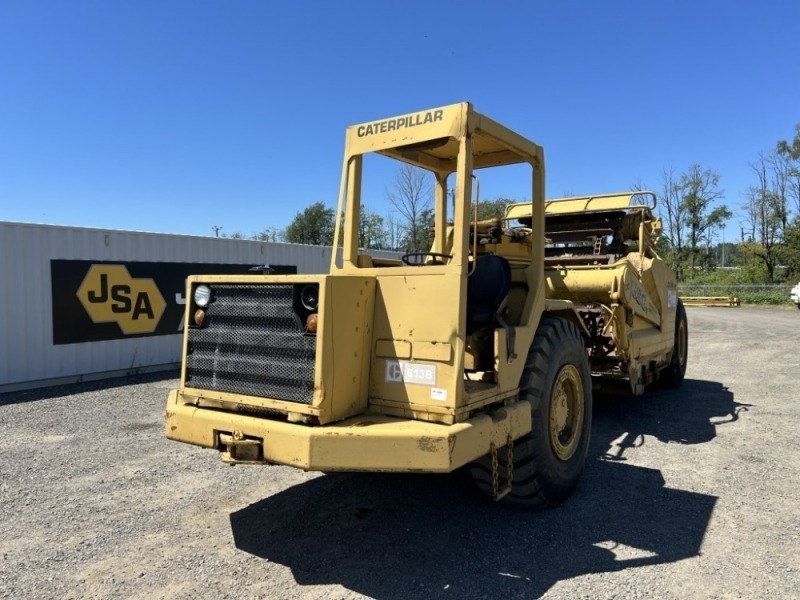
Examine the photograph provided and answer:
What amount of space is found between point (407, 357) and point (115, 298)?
8.58 meters

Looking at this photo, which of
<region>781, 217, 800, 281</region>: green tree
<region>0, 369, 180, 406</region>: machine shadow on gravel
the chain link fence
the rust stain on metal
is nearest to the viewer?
the rust stain on metal

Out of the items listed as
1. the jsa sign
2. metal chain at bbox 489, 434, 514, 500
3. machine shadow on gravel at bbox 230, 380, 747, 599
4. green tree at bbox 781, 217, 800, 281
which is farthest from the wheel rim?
green tree at bbox 781, 217, 800, 281

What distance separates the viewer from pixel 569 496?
15.2 feet

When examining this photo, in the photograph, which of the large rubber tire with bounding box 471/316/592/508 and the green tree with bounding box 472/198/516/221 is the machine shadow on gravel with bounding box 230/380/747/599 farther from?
the green tree with bounding box 472/198/516/221

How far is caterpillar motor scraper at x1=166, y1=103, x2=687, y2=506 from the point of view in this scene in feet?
11.0

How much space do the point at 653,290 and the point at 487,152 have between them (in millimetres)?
4272

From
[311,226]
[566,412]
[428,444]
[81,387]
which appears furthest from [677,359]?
[311,226]

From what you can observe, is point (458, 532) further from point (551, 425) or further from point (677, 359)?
point (677, 359)

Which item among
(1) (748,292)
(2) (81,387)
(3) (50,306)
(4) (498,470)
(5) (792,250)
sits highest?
(5) (792,250)

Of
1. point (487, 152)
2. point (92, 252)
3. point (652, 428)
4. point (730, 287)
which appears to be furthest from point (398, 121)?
point (730, 287)

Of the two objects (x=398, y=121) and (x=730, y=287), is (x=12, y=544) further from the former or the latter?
(x=730, y=287)

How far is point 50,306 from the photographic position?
31.5 ft

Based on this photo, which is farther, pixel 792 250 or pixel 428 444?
pixel 792 250

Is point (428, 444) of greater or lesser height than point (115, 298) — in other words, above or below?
below
